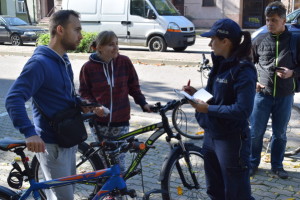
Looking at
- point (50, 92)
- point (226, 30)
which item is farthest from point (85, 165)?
point (226, 30)

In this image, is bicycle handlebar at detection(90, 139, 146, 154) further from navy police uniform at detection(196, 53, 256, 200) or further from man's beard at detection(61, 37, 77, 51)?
man's beard at detection(61, 37, 77, 51)

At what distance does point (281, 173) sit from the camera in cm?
480

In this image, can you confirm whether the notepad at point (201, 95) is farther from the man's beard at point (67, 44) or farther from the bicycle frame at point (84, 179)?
the man's beard at point (67, 44)

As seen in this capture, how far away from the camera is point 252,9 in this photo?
29.5 m

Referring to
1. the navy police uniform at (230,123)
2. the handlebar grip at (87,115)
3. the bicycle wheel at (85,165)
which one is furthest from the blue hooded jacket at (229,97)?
the bicycle wheel at (85,165)

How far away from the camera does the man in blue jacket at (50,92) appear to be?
8.87 feet

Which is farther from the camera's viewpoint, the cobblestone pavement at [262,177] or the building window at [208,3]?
the building window at [208,3]

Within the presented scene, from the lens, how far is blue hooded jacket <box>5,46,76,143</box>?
2.69 m

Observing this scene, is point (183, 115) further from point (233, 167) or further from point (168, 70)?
point (168, 70)

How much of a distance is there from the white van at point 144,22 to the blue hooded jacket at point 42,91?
487 inches

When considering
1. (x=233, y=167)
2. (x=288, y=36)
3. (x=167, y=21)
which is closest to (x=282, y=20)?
(x=288, y=36)

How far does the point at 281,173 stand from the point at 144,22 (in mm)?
Result: 11457

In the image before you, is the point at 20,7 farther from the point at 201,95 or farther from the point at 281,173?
the point at 201,95

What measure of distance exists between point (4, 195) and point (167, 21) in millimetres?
12677
